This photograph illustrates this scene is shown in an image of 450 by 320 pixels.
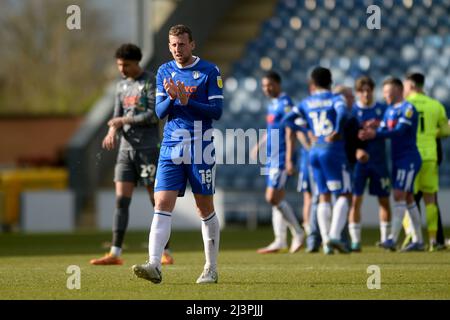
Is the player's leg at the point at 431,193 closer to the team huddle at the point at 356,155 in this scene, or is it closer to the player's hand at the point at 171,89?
the team huddle at the point at 356,155

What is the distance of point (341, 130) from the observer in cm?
1418

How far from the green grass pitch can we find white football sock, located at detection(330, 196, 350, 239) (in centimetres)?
33

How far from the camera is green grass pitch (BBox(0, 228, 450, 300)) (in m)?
9.45

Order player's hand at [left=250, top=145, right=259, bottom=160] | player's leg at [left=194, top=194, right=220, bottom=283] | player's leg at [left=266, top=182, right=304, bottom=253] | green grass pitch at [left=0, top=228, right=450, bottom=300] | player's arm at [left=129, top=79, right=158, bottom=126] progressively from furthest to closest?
player's hand at [left=250, top=145, right=259, bottom=160], player's leg at [left=266, top=182, right=304, bottom=253], player's arm at [left=129, top=79, right=158, bottom=126], player's leg at [left=194, top=194, right=220, bottom=283], green grass pitch at [left=0, top=228, right=450, bottom=300]

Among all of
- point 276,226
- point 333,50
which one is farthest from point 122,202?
point 333,50

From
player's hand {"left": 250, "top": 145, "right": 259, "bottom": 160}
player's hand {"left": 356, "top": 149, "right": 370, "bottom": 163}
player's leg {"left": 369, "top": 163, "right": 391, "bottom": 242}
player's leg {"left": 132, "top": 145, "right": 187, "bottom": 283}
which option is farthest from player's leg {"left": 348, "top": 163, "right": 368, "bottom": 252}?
player's leg {"left": 132, "top": 145, "right": 187, "bottom": 283}

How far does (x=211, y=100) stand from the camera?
401 inches

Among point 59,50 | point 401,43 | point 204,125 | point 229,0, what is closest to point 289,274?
point 204,125

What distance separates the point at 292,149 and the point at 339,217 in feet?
4.64

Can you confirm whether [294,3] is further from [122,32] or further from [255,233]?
[122,32]

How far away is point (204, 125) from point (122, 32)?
35907 mm

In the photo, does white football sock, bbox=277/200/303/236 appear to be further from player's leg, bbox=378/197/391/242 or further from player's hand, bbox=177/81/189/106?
player's hand, bbox=177/81/189/106

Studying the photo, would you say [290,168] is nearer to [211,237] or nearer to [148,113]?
[148,113]

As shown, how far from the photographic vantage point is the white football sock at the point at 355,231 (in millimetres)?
15434
